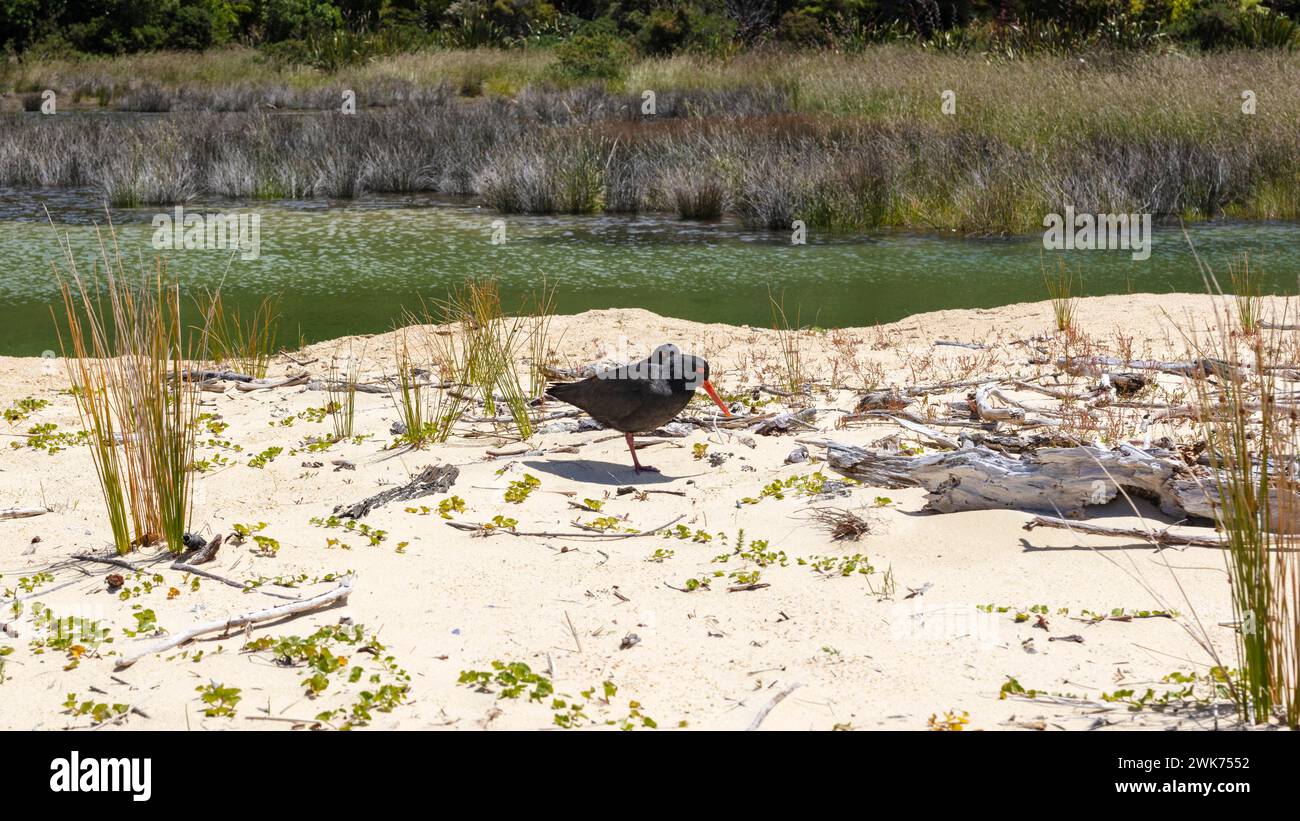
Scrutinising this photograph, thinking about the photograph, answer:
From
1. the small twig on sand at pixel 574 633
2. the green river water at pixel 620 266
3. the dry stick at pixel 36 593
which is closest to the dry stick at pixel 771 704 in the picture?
the small twig on sand at pixel 574 633

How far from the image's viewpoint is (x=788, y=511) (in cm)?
457

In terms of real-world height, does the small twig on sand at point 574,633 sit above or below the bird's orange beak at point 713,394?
below

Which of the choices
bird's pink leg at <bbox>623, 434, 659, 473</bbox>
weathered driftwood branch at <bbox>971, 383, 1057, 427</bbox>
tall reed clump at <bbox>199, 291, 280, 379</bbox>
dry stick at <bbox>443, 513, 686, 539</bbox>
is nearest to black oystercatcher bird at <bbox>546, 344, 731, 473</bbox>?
bird's pink leg at <bbox>623, 434, 659, 473</bbox>

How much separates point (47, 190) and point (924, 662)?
17.3 m

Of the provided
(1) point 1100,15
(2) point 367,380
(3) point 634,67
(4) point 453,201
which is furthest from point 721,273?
(1) point 1100,15

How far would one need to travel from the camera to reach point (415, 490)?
15.9ft

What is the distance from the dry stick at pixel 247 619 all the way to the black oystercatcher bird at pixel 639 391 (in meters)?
1.51

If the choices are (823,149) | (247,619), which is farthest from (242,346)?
(823,149)

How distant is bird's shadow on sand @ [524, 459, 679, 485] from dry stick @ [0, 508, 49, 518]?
80.0 inches

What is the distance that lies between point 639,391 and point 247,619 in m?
1.98

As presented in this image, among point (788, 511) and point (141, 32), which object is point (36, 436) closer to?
point (788, 511)

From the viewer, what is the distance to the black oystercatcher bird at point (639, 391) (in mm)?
4980

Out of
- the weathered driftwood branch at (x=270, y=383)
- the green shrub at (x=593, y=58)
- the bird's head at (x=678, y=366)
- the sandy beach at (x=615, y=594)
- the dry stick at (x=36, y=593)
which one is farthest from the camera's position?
the green shrub at (x=593, y=58)

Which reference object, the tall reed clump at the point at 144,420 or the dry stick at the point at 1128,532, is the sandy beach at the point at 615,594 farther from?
the tall reed clump at the point at 144,420
